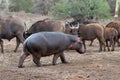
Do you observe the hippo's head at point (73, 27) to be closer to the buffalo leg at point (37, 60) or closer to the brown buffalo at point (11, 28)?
the brown buffalo at point (11, 28)

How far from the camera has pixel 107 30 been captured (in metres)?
17.4

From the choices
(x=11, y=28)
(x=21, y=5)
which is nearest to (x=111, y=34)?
(x=11, y=28)

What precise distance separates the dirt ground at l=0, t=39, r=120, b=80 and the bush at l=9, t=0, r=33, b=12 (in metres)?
20.9

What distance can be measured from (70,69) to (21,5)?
25.0 m

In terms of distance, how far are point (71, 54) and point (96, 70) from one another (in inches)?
173

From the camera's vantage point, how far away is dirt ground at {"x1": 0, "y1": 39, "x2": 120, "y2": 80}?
1043 cm

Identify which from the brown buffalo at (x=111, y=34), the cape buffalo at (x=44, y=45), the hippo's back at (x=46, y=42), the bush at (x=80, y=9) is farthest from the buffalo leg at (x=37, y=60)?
the bush at (x=80, y=9)

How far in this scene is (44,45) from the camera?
12.4 m

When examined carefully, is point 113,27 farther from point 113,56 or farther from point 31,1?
point 31,1

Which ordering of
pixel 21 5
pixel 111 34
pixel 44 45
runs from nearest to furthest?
pixel 44 45 < pixel 111 34 < pixel 21 5

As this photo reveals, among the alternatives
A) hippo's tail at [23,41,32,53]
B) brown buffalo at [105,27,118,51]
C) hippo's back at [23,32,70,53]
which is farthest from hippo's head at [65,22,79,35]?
hippo's tail at [23,41,32,53]

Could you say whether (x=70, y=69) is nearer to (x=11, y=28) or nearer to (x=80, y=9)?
(x=11, y=28)

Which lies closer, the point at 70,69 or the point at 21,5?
the point at 70,69

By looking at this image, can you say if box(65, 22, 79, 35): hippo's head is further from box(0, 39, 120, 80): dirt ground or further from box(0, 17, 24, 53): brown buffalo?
box(0, 17, 24, 53): brown buffalo
